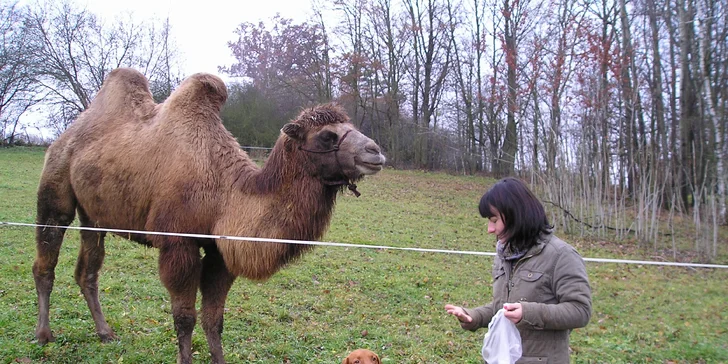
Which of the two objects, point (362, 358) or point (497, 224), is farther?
point (362, 358)

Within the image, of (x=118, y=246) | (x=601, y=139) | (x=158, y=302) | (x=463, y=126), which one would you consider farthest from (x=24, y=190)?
(x=463, y=126)

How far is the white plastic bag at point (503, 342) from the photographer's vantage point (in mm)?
2445

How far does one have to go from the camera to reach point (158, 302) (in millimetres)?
6617

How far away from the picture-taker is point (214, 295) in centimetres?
468

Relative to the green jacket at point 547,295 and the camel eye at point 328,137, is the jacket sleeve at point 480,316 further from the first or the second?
the camel eye at point 328,137

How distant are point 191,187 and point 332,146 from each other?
1.22 meters

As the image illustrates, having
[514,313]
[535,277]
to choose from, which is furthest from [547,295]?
[514,313]

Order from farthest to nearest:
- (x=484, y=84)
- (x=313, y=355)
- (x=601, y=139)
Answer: (x=484, y=84) → (x=601, y=139) → (x=313, y=355)

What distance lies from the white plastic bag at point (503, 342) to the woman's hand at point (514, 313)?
41 millimetres

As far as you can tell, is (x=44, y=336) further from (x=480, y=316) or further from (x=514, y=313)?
(x=514, y=313)

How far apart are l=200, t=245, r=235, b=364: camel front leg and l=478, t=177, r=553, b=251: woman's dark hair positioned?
9.29 ft

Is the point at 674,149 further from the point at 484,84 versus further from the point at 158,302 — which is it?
the point at 484,84

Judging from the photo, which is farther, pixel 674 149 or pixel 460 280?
pixel 674 149

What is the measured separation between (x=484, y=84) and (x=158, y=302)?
28.1 metres
